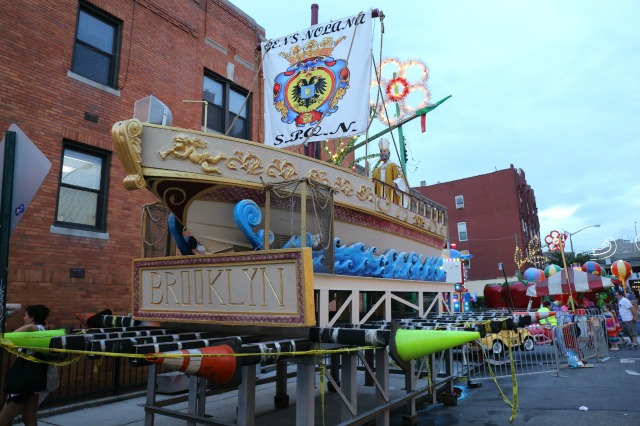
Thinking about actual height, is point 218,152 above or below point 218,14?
below

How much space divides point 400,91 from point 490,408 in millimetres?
8530

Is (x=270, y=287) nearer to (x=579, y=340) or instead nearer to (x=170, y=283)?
(x=170, y=283)

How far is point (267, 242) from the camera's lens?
16.4ft

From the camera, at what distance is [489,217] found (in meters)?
39.1

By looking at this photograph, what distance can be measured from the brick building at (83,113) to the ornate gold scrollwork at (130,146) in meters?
2.55

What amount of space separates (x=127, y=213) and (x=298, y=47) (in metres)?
5.27

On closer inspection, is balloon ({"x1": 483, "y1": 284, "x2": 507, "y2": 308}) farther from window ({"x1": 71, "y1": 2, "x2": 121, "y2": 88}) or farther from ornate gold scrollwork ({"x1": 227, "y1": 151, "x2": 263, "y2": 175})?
ornate gold scrollwork ({"x1": 227, "y1": 151, "x2": 263, "y2": 175})

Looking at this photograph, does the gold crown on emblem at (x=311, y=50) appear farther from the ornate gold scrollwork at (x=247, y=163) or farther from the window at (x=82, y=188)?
the window at (x=82, y=188)

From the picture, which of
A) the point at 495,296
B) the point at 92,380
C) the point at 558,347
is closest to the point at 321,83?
the point at 92,380

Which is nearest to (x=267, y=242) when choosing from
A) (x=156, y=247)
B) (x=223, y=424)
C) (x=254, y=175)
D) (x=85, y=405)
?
(x=254, y=175)

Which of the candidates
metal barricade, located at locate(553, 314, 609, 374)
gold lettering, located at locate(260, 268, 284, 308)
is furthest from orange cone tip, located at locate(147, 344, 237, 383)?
metal barricade, located at locate(553, 314, 609, 374)

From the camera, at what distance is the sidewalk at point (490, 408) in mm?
6863

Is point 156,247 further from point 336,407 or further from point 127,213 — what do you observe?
point 336,407

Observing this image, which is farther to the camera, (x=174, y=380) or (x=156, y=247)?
(x=174, y=380)
